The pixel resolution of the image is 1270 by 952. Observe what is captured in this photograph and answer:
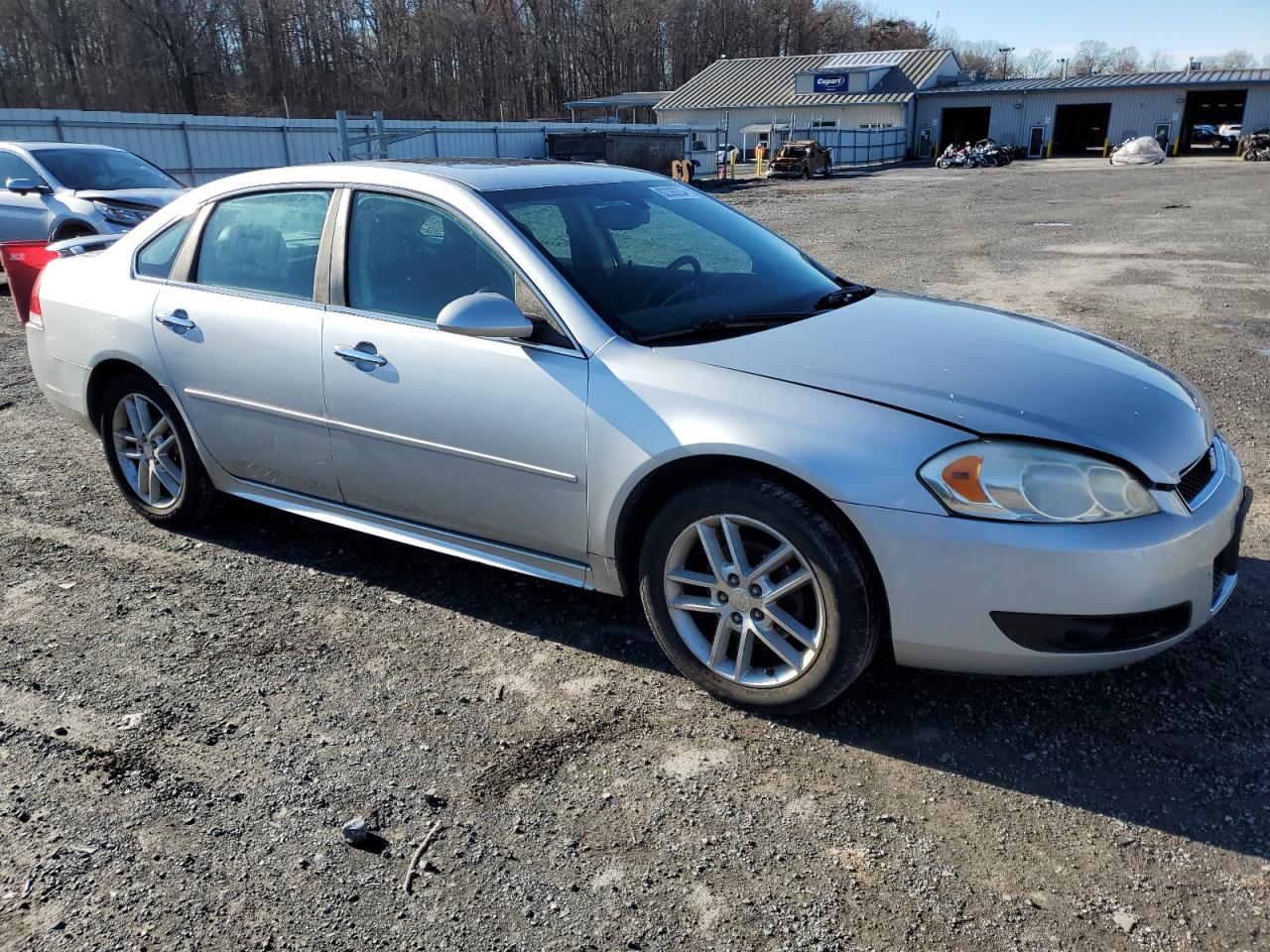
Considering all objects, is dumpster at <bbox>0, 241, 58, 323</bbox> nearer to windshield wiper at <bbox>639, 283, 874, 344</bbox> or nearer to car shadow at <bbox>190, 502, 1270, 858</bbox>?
car shadow at <bbox>190, 502, 1270, 858</bbox>

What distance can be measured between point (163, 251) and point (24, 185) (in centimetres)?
892

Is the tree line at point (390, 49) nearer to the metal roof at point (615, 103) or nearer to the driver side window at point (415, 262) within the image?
the metal roof at point (615, 103)

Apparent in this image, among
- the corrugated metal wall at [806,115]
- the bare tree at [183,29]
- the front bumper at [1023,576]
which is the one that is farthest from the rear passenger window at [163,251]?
the bare tree at [183,29]

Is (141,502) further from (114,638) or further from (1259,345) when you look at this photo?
(1259,345)

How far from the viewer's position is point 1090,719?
2928 millimetres

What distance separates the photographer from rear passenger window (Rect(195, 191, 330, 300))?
376 centimetres

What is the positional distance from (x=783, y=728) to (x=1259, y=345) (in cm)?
692

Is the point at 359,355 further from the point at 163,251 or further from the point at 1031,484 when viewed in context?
the point at 1031,484

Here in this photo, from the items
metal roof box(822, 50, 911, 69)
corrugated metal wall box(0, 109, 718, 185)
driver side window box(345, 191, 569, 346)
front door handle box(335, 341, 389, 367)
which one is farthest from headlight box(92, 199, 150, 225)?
metal roof box(822, 50, 911, 69)

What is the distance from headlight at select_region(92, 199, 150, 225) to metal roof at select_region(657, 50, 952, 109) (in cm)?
5034

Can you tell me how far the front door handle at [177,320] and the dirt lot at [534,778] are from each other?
1.02 m

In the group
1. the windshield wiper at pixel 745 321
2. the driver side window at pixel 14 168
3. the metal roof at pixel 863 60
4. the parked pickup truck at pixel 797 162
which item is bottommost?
the parked pickup truck at pixel 797 162

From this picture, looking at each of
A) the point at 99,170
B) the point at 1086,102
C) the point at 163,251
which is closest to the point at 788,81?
the point at 1086,102

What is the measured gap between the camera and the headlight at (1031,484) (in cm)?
253
